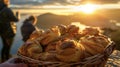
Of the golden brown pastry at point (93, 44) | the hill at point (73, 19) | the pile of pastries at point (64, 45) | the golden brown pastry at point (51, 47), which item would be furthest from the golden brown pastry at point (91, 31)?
the hill at point (73, 19)

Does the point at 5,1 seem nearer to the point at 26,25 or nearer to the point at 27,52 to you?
the point at 26,25

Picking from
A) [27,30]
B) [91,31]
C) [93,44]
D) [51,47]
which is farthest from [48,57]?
[27,30]

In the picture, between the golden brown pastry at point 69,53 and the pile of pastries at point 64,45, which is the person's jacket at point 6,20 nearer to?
the pile of pastries at point 64,45

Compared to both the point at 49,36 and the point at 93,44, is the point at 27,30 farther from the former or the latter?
the point at 93,44

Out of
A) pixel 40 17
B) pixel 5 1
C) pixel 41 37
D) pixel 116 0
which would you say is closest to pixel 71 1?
pixel 116 0

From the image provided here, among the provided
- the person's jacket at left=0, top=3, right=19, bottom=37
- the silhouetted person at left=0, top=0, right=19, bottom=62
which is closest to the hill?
the silhouetted person at left=0, top=0, right=19, bottom=62

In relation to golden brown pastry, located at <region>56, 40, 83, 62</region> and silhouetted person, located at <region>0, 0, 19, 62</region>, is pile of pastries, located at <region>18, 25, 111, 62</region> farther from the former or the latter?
silhouetted person, located at <region>0, 0, 19, 62</region>
